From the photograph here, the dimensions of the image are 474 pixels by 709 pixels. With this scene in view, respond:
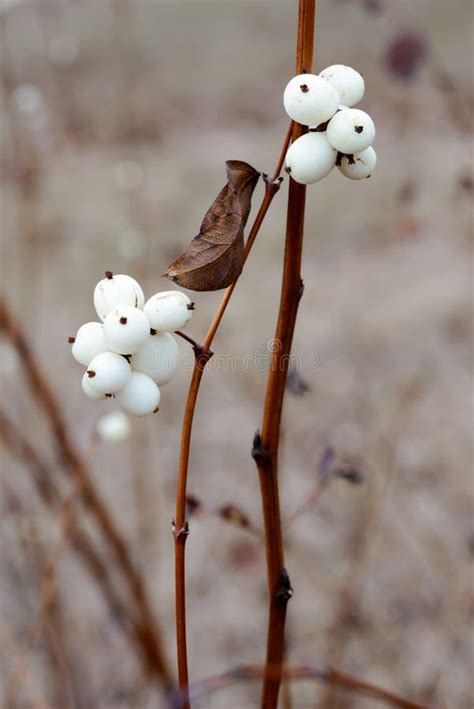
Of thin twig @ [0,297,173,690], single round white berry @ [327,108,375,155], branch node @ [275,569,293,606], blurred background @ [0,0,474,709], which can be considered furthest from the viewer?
blurred background @ [0,0,474,709]

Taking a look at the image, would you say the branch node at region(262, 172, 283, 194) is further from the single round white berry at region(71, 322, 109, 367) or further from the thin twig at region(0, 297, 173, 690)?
the thin twig at region(0, 297, 173, 690)

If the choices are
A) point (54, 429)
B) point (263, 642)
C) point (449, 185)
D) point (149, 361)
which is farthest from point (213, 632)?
point (449, 185)

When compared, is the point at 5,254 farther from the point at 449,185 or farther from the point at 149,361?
the point at 149,361

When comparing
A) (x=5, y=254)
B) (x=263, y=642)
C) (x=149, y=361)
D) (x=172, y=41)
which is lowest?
(x=149, y=361)

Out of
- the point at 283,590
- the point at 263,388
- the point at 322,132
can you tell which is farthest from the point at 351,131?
the point at 263,388

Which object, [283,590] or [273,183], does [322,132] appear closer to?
[273,183]

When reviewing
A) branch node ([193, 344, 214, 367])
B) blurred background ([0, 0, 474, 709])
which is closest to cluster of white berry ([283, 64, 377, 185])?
branch node ([193, 344, 214, 367])
